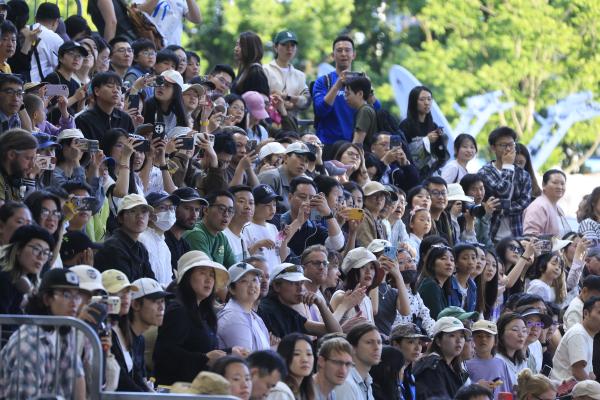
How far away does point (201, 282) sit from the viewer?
11.6 m

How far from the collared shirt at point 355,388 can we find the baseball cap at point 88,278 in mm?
2291

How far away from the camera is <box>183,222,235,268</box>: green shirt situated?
43.8 ft

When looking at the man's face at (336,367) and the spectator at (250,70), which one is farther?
the spectator at (250,70)

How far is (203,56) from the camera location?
39438 millimetres

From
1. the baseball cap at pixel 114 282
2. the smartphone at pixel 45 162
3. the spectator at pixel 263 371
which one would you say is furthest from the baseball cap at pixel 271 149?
the spectator at pixel 263 371

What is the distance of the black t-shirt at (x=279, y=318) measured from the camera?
1251 cm

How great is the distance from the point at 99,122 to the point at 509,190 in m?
5.77

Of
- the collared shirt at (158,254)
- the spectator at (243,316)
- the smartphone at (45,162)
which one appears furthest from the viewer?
the collared shirt at (158,254)

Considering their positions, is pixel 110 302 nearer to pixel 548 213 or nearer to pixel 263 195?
pixel 263 195

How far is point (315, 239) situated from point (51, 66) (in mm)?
3227

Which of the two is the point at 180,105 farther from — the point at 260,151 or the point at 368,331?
the point at 368,331

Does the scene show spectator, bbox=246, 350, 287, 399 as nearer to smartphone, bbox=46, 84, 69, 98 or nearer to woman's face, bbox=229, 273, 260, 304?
woman's face, bbox=229, 273, 260, 304

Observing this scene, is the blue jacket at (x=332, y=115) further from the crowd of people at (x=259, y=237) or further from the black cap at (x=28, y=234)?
the black cap at (x=28, y=234)

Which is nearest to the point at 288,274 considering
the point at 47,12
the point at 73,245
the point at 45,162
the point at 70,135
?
the point at 73,245
